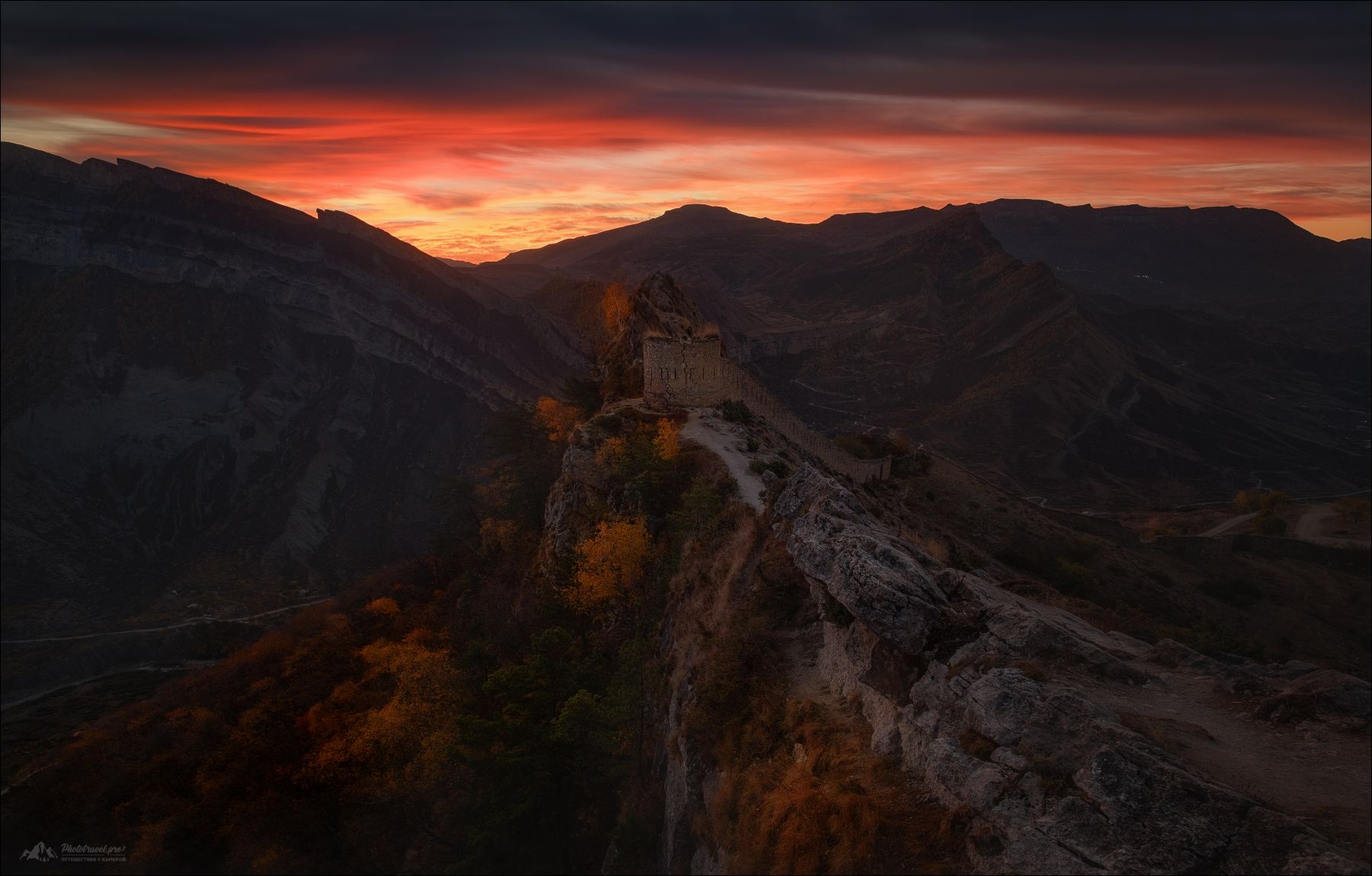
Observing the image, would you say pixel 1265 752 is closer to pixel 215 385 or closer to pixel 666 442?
pixel 666 442

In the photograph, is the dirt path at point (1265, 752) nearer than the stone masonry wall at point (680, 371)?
Yes

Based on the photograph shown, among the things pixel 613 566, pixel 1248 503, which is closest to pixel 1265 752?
pixel 613 566

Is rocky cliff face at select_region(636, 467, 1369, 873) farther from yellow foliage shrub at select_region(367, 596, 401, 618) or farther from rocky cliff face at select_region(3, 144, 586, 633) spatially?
rocky cliff face at select_region(3, 144, 586, 633)

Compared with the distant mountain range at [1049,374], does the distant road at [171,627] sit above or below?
below

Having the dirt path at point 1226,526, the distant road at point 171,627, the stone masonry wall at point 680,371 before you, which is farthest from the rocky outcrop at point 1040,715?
the distant road at point 171,627

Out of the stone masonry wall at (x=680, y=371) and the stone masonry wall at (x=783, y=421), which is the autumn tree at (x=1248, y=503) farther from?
the stone masonry wall at (x=680, y=371)

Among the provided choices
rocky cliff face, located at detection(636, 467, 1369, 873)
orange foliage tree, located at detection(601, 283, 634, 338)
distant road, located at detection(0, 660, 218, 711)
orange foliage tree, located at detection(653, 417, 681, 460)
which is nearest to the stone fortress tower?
orange foliage tree, located at detection(653, 417, 681, 460)

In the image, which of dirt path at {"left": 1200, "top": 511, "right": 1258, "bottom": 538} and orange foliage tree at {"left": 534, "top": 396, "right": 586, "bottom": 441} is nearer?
orange foliage tree at {"left": 534, "top": 396, "right": 586, "bottom": 441}
